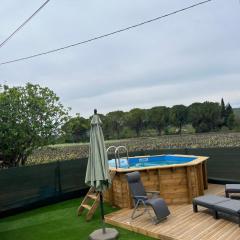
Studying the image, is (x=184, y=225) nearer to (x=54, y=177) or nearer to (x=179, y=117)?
(x=54, y=177)

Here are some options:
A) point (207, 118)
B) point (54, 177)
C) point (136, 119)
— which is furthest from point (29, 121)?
point (136, 119)

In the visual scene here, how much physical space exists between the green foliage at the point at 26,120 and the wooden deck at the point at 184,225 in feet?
23.7

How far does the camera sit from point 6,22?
31.7 feet

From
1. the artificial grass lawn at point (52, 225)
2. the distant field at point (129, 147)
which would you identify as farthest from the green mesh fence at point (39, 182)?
the distant field at point (129, 147)

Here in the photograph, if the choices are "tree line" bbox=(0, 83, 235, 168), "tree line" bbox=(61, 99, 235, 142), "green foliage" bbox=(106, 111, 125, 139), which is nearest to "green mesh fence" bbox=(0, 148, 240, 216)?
"tree line" bbox=(0, 83, 235, 168)

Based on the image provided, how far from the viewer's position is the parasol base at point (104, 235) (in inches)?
258

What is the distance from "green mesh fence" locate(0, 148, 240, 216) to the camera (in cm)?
961

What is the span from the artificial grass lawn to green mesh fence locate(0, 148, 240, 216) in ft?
1.73

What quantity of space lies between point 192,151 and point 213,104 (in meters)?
79.1

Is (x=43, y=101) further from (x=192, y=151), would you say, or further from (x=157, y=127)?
(x=157, y=127)

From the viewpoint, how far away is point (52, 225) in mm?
8023

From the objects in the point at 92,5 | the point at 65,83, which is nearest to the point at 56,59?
the point at 65,83

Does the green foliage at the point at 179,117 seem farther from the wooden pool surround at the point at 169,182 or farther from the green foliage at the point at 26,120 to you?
the wooden pool surround at the point at 169,182

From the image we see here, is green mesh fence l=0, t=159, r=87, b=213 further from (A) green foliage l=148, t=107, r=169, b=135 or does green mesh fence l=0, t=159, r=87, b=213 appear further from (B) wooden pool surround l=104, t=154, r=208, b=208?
(A) green foliage l=148, t=107, r=169, b=135
